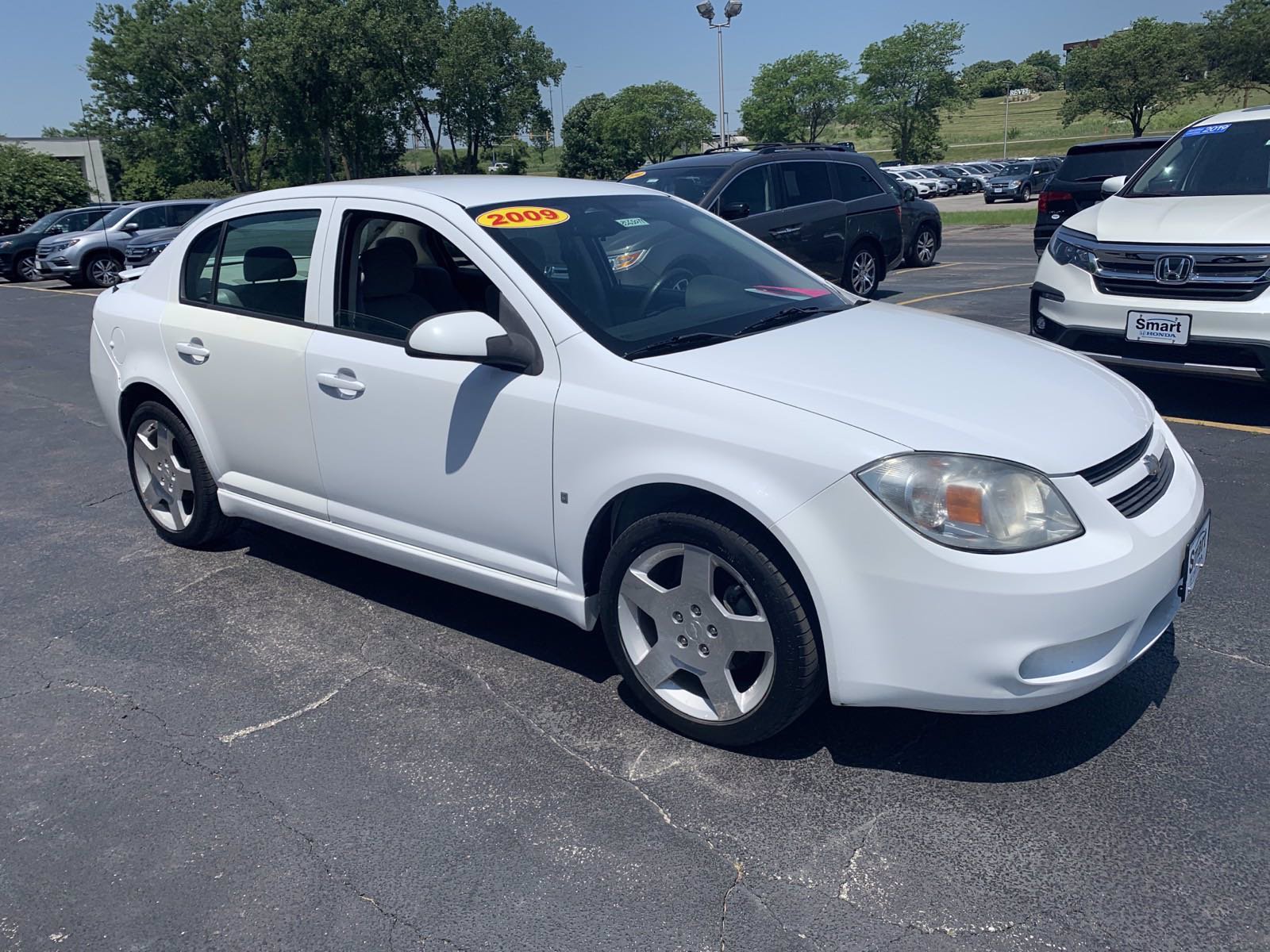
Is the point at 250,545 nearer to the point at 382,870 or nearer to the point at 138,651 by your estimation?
the point at 138,651

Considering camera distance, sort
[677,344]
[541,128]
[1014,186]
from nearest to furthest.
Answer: [677,344] → [1014,186] → [541,128]

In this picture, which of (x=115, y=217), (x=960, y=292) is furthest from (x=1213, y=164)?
(x=115, y=217)

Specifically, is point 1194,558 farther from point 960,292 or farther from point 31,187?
point 31,187

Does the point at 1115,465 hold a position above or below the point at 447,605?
above

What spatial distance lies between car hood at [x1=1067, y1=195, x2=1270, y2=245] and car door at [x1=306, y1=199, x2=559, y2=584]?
4337 mm

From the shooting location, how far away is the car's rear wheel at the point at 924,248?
16.1 metres

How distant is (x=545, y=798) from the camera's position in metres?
2.94

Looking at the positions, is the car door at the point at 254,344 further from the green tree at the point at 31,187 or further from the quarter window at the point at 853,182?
the green tree at the point at 31,187

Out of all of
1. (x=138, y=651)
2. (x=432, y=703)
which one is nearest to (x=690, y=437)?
(x=432, y=703)

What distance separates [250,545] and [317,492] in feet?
4.09

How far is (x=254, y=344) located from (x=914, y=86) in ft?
273

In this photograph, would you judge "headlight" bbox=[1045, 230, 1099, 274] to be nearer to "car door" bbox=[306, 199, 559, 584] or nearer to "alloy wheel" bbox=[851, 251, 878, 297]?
"car door" bbox=[306, 199, 559, 584]

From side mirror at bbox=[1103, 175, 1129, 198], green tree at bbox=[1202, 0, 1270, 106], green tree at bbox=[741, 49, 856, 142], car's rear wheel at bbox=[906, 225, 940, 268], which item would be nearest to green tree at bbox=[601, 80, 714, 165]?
green tree at bbox=[741, 49, 856, 142]

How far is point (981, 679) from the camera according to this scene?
2688 mm
